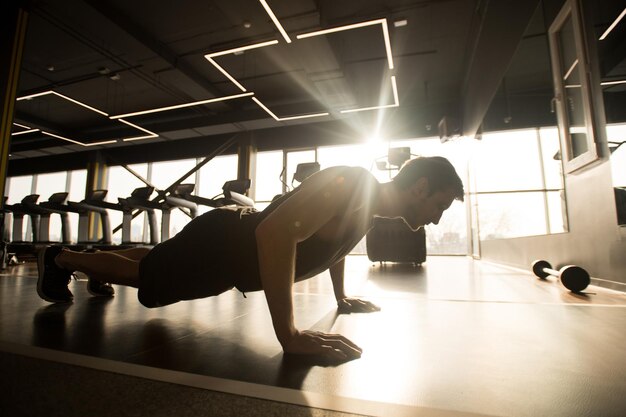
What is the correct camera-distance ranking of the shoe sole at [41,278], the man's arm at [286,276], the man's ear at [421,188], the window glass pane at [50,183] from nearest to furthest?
the man's arm at [286,276]
the man's ear at [421,188]
the shoe sole at [41,278]
the window glass pane at [50,183]

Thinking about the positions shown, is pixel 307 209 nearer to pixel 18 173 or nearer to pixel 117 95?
pixel 117 95

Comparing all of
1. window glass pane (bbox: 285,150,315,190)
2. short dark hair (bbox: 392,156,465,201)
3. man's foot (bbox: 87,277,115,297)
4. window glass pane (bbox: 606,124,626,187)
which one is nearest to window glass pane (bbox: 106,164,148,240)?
window glass pane (bbox: 285,150,315,190)

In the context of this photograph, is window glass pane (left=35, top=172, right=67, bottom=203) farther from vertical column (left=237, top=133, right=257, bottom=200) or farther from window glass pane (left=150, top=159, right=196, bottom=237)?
vertical column (left=237, top=133, right=257, bottom=200)

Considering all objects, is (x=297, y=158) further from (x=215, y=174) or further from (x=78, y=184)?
(x=78, y=184)

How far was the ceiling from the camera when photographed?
14.1 ft

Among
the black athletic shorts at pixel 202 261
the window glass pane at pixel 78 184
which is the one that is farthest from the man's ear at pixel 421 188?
the window glass pane at pixel 78 184

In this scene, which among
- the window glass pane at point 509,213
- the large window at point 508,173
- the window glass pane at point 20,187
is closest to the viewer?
the window glass pane at point 509,213

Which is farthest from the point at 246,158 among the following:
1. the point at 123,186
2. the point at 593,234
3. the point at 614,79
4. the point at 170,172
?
the point at 593,234

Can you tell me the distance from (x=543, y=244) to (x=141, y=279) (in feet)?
11.6

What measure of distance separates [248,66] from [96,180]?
6785 millimetres

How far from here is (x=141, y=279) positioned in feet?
3.95

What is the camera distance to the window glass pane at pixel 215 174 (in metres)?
8.55

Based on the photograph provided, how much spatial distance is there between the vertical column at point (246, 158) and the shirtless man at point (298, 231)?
6.92 metres

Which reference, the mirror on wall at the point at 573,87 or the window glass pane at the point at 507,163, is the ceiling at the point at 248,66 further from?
the window glass pane at the point at 507,163
